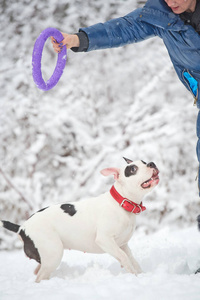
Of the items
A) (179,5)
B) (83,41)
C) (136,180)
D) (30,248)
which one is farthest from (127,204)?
(179,5)

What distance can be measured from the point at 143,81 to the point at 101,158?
109 cm

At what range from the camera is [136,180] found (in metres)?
2.01

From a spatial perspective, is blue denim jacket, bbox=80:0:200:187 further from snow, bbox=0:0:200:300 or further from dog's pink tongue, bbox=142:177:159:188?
snow, bbox=0:0:200:300

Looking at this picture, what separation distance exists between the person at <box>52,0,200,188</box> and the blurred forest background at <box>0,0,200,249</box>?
2558mm

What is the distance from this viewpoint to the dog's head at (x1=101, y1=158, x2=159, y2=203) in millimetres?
2006

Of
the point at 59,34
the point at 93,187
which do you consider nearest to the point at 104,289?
the point at 59,34

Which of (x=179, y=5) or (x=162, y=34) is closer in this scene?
(x=179, y=5)

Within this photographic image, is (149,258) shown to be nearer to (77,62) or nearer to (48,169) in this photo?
(48,169)

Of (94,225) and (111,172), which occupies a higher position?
(111,172)

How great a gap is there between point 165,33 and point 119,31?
0.25 metres

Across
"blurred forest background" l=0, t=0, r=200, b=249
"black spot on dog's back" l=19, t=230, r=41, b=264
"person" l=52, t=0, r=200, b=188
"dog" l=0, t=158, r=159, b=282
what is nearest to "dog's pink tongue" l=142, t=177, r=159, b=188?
"dog" l=0, t=158, r=159, b=282

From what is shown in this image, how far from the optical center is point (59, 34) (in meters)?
1.95

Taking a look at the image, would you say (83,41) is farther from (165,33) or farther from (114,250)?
(114,250)

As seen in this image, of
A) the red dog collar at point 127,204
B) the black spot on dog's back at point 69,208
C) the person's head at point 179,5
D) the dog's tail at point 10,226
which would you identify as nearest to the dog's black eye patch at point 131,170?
the red dog collar at point 127,204
